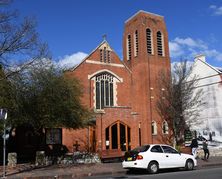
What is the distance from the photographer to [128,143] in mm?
28000

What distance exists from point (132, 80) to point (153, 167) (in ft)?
61.5

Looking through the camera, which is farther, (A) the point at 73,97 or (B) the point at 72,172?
(A) the point at 73,97

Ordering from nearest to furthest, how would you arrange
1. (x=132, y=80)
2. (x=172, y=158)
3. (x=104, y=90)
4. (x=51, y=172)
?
(x=51, y=172) → (x=172, y=158) → (x=104, y=90) → (x=132, y=80)

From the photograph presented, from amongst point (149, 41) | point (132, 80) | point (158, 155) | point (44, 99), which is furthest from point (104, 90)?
point (158, 155)

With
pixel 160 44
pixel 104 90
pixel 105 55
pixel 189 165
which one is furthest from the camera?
pixel 160 44

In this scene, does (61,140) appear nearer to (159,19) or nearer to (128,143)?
(128,143)

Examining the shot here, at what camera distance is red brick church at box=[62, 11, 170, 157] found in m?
30.0

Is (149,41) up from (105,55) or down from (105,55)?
up

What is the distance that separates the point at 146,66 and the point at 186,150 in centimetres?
1079

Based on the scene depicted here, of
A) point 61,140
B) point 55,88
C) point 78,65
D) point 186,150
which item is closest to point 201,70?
point 186,150

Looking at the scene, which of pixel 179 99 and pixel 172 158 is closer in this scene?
pixel 172 158

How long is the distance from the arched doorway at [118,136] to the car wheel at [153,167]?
32.3ft

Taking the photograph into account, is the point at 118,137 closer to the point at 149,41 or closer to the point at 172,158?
the point at 172,158

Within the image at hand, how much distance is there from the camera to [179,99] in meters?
28.8
